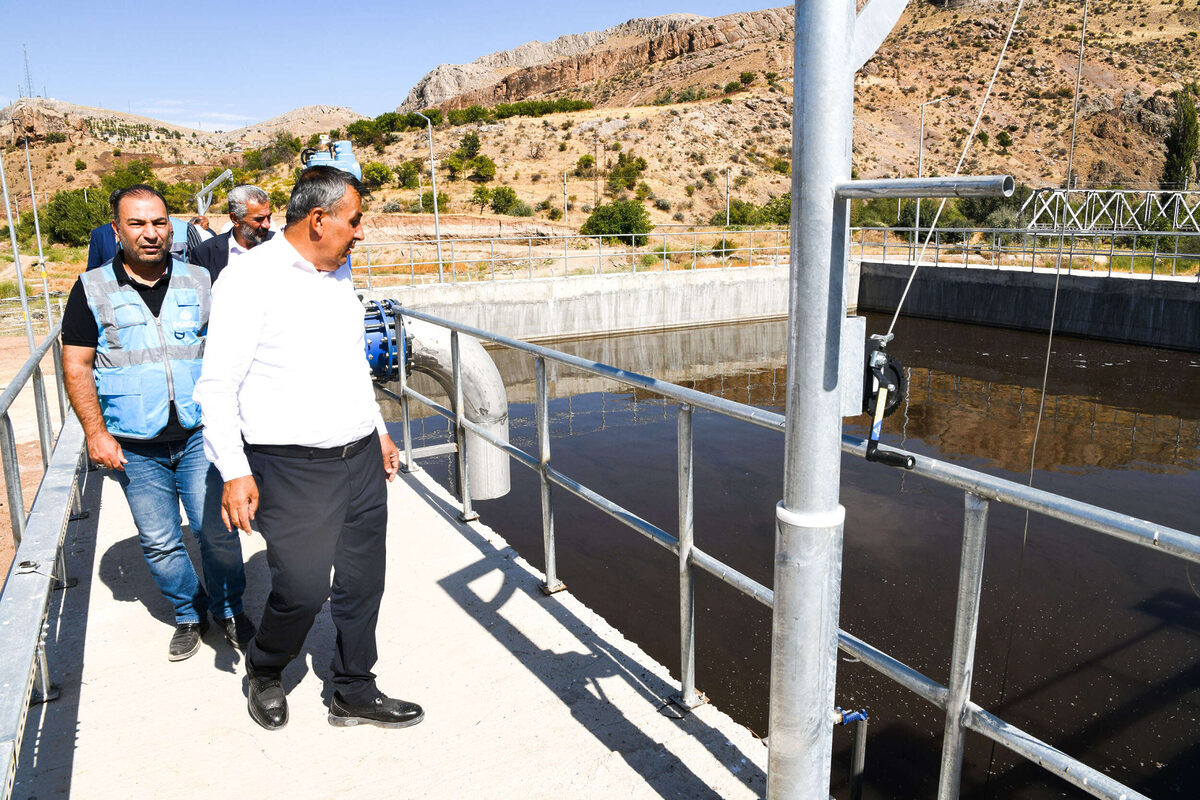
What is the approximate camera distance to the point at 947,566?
8117mm

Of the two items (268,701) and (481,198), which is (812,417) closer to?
(268,701)

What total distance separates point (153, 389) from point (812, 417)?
240 cm

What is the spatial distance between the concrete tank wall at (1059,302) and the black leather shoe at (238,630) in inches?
Answer: 788

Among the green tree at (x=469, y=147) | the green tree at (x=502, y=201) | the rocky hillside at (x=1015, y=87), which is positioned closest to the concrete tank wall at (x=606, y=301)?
the green tree at (x=502, y=201)

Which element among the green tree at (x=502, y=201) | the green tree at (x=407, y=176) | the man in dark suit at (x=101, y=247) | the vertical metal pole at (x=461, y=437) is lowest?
the vertical metal pole at (x=461, y=437)

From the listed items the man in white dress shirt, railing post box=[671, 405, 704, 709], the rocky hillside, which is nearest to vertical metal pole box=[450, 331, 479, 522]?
the man in white dress shirt

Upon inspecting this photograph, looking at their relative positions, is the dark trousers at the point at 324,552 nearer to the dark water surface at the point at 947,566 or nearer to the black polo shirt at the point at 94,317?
the black polo shirt at the point at 94,317

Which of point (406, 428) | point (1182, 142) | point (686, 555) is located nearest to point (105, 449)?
point (686, 555)

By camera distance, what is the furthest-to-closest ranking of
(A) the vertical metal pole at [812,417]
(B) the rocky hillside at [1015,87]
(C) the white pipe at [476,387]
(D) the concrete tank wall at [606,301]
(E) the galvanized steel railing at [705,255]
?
1. (B) the rocky hillside at [1015,87]
2. (E) the galvanized steel railing at [705,255]
3. (D) the concrete tank wall at [606,301]
4. (C) the white pipe at [476,387]
5. (A) the vertical metal pole at [812,417]

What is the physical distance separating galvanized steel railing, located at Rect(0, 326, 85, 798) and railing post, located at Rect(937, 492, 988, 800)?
1826 millimetres

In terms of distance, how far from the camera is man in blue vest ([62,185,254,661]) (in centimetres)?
294

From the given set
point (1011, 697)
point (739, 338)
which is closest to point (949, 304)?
point (739, 338)

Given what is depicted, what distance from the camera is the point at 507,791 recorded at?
98.0 inches

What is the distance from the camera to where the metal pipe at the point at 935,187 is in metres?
1.27
